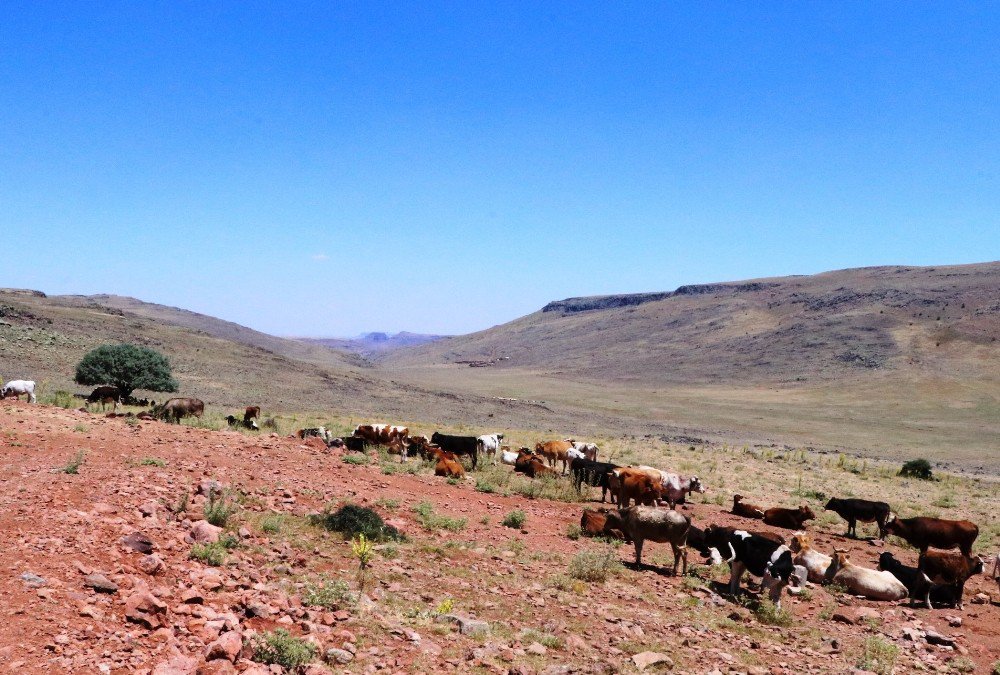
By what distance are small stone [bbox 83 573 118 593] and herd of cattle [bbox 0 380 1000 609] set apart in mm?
8166

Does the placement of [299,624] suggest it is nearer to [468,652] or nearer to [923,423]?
[468,652]

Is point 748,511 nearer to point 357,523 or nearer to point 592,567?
point 592,567

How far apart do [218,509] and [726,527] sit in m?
9.94

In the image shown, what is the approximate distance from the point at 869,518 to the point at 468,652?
13696 mm

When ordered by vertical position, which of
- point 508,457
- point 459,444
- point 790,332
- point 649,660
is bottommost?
point 649,660

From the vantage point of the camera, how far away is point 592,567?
10484mm

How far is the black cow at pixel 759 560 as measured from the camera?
1084 centimetres

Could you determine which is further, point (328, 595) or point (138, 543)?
point (328, 595)

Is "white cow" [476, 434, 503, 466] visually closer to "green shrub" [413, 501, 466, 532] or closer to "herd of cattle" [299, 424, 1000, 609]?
"herd of cattle" [299, 424, 1000, 609]

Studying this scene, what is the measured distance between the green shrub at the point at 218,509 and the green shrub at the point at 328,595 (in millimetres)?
2075

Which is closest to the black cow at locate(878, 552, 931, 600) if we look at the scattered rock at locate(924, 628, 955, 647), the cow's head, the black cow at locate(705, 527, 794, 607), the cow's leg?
the cow's head

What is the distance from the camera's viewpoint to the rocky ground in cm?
620

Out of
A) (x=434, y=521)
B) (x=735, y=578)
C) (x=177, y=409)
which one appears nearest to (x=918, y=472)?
(x=735, y=578)

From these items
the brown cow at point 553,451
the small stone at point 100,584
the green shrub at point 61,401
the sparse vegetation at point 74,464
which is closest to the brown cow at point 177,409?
the green shrub at point 61,401
